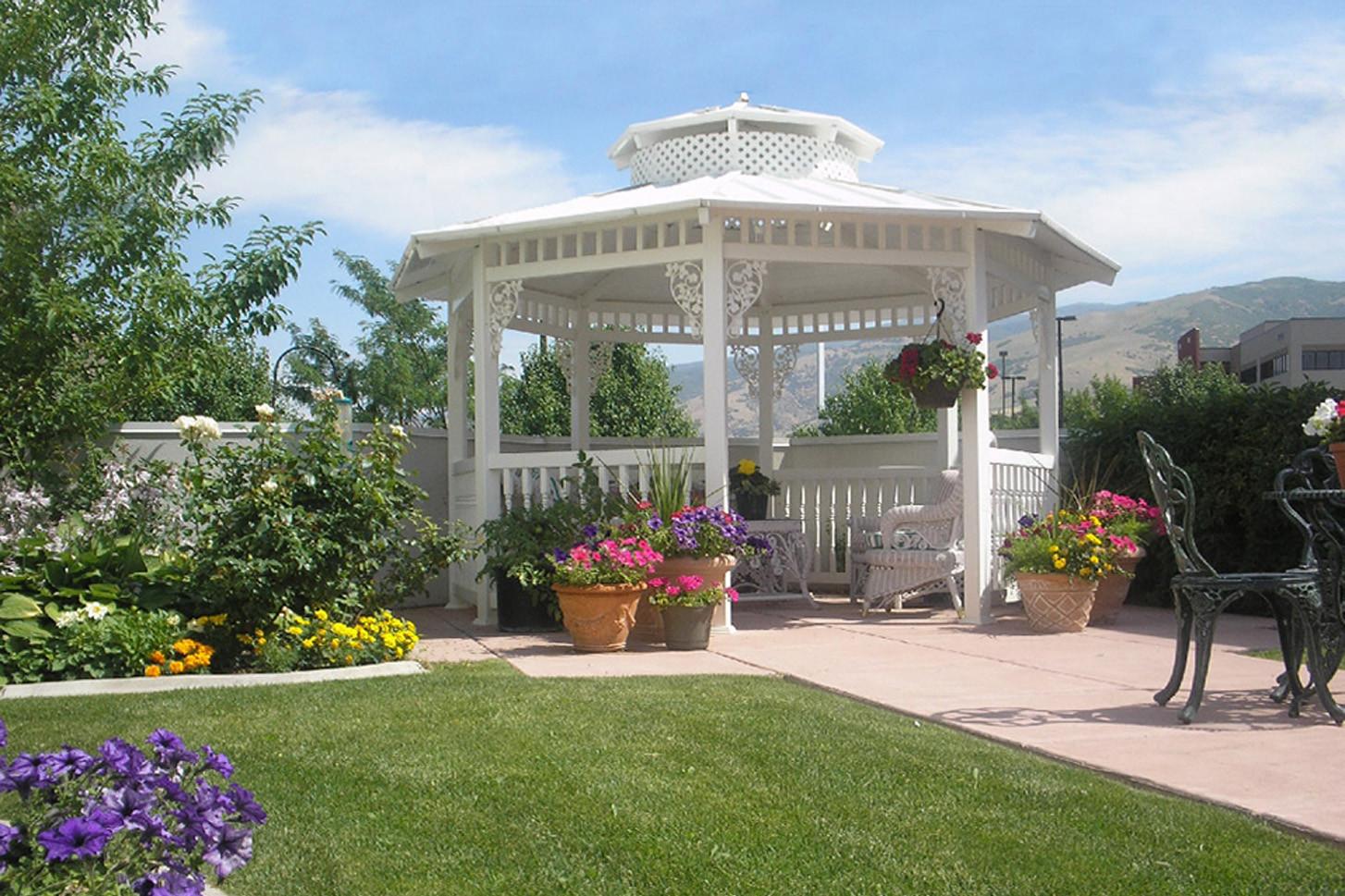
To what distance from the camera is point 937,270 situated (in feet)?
29.0

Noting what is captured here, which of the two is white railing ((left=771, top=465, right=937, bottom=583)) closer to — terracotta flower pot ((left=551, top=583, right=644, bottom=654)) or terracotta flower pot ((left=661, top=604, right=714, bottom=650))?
terracotta flower pot ((left=661, top=604, right=714, bottom=650))

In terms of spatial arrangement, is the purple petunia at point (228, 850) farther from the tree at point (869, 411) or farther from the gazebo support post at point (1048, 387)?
the tree at point (869, 411)

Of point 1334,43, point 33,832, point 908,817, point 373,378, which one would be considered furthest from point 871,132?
point 373,378

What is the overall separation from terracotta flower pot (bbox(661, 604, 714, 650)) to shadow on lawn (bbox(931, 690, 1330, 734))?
2.29 m

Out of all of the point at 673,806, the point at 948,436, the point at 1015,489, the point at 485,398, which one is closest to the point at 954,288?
the point at 1015,489

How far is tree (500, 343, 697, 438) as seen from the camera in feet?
83.9

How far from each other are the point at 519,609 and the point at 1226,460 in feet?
16.9

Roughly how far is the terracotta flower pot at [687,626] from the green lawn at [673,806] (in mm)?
2034

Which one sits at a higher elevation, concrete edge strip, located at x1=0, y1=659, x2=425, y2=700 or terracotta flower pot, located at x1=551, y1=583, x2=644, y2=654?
terracotta flower pot, located at x1=551, y1=583, x2=644, y2=654

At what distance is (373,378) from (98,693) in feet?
78.3

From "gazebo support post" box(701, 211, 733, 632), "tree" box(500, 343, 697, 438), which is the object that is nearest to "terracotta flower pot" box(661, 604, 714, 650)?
"gazebo support post" box(701, 211, 733, 632)

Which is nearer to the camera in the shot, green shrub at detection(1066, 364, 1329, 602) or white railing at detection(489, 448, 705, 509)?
white railing at detection(489, 448, 705, 509)

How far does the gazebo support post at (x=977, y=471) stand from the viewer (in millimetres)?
8617

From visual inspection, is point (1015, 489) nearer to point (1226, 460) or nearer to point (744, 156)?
point (1226, 460)
